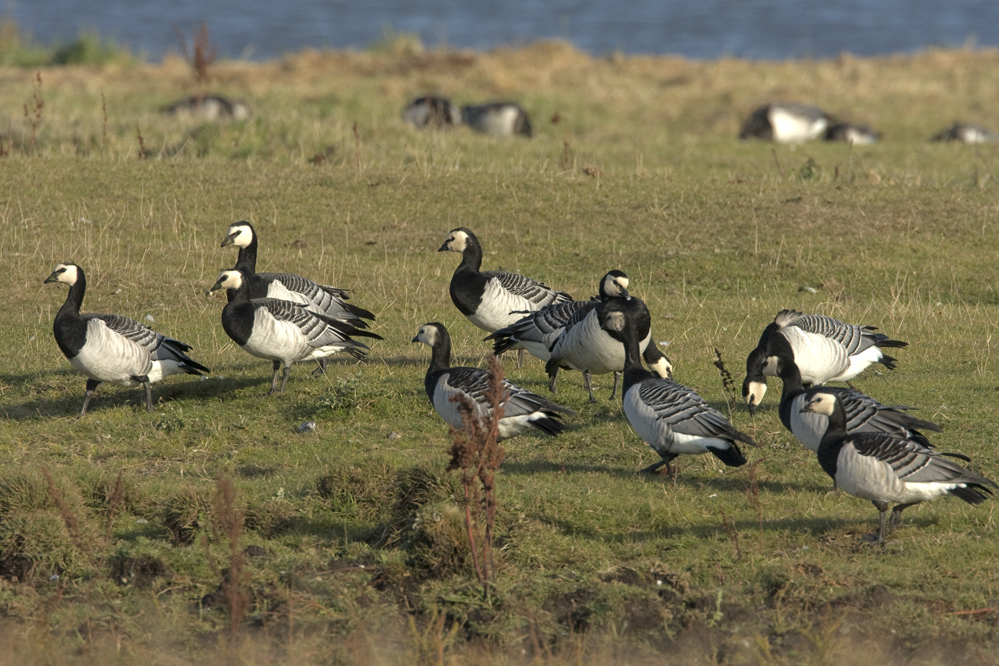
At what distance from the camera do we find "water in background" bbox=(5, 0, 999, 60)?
203 ft

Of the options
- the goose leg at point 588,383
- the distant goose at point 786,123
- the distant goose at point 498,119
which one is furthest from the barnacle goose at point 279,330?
the distant goose at point 786,123

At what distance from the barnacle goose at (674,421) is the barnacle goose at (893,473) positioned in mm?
760

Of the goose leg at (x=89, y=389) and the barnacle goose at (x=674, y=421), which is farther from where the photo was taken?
the goose leg at (x=89, y=389)

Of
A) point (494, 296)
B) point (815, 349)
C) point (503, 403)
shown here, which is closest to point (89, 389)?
point (494, 296)

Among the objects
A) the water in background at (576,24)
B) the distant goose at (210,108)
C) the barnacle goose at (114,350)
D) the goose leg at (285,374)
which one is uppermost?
the water in background at (576,24)

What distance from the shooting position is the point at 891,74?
33875 mm

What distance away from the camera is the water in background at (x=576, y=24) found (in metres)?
61.8

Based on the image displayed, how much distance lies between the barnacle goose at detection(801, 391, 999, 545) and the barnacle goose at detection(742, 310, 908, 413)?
6.95 ft

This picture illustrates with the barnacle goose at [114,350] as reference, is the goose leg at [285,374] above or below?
below

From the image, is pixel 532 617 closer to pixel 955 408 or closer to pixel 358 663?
pixel 358 663

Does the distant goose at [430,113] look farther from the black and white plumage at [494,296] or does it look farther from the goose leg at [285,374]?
the goose leg at [285,374]

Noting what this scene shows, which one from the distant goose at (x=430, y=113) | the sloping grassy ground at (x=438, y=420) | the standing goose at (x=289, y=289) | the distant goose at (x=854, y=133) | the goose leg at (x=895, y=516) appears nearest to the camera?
the sloping grassy ground at (x=438, y=420)

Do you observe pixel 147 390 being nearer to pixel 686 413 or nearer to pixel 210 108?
pixel 686 413

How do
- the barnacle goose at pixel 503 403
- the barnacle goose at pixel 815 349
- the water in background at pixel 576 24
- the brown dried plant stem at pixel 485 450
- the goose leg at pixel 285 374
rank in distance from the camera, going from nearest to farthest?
the brown dried plant stem at pixel 485 450 → the barnacle goose at pixel 503 403 → the barnacle goose at pixel 815 349 → the goose leg at pixel 285 374 → the water in background at pixel 576 24
